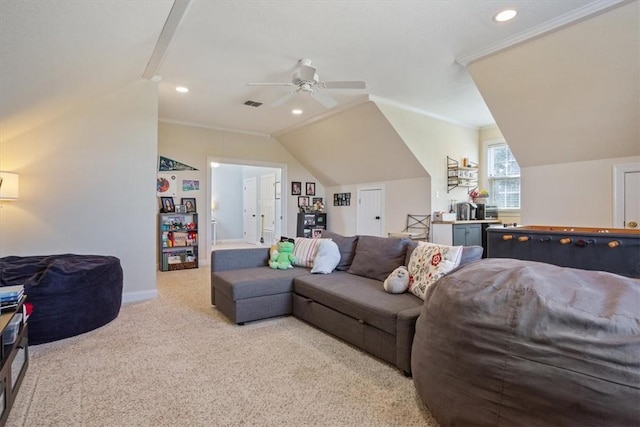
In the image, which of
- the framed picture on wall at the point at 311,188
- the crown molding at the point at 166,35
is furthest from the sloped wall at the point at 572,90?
the framed picture on wall at the point at 311,188

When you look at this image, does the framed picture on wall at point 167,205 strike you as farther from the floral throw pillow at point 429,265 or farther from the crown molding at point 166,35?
the floral throw pillow at point 429,265

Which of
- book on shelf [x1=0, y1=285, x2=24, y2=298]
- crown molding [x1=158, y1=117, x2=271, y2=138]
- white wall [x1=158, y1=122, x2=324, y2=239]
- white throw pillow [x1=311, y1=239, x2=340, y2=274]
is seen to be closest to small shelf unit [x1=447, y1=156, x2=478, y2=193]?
white wall [x1=158, y1=122, x2=324, y2=239]

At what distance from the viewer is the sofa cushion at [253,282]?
304cm

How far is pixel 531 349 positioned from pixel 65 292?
10.8ft

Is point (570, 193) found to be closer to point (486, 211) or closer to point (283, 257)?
point (486, 211)

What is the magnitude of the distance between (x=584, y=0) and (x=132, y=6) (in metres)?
3.41

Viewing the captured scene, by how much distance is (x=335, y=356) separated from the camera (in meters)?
2.44

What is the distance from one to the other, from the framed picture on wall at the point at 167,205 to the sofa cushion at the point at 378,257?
3.86 meters

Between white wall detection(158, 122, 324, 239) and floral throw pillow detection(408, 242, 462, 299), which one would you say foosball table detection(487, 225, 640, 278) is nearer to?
floral throw pillow detection(408, 242, 462, 299)

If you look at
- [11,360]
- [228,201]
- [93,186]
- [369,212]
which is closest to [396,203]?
[369,212]

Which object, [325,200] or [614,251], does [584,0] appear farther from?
[325,200]

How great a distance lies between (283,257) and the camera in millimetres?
3670

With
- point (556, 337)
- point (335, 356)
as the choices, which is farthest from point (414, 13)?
point (335, 356)

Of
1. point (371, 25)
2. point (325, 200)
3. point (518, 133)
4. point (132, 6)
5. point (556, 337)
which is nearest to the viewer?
point (556, 337)
